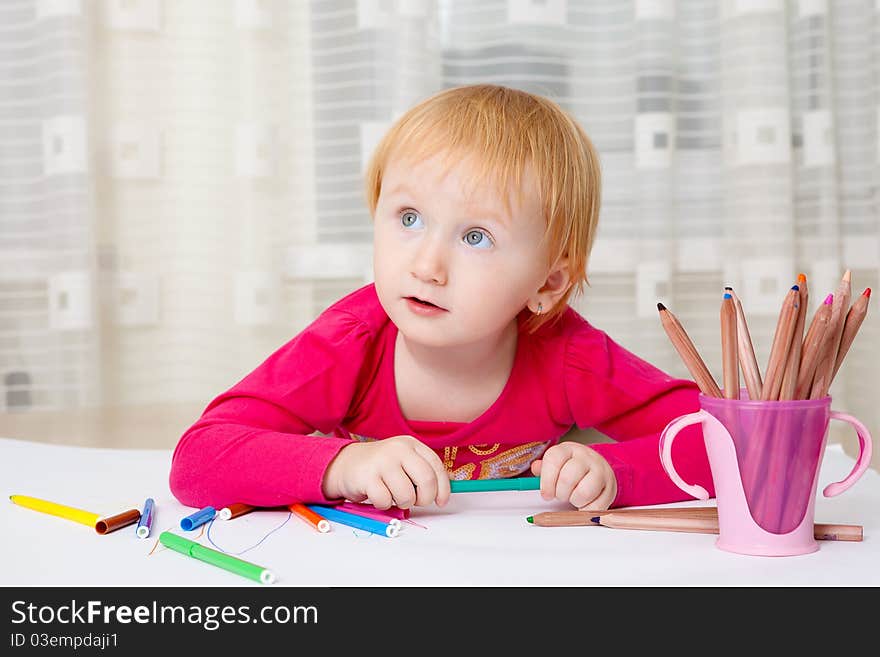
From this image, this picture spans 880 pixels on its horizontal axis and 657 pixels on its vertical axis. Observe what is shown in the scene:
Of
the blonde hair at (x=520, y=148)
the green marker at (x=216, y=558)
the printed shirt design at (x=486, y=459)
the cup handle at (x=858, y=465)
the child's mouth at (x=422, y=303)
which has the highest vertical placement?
the blonde hair at (x=520, y=148)

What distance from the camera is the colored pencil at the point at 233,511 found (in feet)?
2.21

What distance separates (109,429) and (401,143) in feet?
4.08

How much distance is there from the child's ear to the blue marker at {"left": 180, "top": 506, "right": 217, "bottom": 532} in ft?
1.11

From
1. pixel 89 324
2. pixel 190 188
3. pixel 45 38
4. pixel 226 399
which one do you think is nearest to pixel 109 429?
pixel 89 324

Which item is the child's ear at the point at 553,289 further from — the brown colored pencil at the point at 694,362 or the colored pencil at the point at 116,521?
the colored pencil at the point at 116,521

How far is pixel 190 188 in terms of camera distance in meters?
1.84

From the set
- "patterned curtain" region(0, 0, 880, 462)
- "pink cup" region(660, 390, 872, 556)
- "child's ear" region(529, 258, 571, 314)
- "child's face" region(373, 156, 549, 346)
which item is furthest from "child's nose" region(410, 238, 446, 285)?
"patterned curtain" region(0, 0, 880, 462)

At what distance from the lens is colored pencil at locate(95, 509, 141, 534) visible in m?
0.63

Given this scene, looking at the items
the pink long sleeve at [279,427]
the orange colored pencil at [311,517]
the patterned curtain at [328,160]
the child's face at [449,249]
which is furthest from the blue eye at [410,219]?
the patterned curtain at [328,160]

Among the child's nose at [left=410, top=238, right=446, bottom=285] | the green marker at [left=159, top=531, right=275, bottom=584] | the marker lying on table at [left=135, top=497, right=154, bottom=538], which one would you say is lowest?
the marker lying on table at [left=135, top=497, right=154, bottom=538]

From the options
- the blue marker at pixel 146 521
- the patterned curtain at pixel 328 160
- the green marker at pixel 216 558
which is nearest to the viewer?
the green marker at pixel 216 558

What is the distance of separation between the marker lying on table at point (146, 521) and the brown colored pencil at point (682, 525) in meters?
0.29

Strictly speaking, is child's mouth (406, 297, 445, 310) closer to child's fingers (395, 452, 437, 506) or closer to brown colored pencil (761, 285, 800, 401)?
child's fingers (395, 452, 437, 506)

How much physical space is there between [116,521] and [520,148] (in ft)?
1.36
